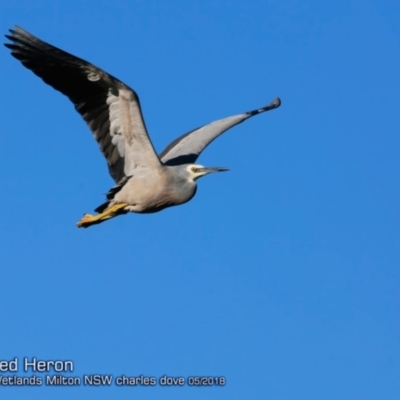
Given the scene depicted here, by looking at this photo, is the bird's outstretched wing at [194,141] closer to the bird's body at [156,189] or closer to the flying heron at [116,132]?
the flying heron at [116,132]

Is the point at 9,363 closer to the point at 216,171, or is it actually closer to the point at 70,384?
the point at 70,384

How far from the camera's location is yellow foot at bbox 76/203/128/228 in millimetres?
15930

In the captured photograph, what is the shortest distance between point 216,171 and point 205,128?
2741 mm

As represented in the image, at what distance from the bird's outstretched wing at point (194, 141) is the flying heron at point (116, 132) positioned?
3.89 feet

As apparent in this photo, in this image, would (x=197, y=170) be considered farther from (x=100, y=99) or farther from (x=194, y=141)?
(x=194, y=141)

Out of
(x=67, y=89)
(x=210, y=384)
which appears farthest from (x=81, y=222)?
(x=210, y=384)

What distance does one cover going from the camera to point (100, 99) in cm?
1553

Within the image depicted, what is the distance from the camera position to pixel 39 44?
49.3 feet

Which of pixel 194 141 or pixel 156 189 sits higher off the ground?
pixel 194 141

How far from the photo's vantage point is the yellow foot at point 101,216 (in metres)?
15.9

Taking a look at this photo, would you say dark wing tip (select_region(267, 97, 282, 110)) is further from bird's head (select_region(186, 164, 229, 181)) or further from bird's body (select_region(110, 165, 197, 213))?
bird's body (select_region(110, 165, 197, 213))

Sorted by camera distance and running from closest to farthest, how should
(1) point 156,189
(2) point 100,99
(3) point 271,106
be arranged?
(2) point 100,99
(1) point 156,189
(3) point 271,106

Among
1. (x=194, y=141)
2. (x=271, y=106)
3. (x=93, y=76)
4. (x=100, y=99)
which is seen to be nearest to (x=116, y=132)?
(x=100, y=99)

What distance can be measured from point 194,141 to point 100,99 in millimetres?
2915
